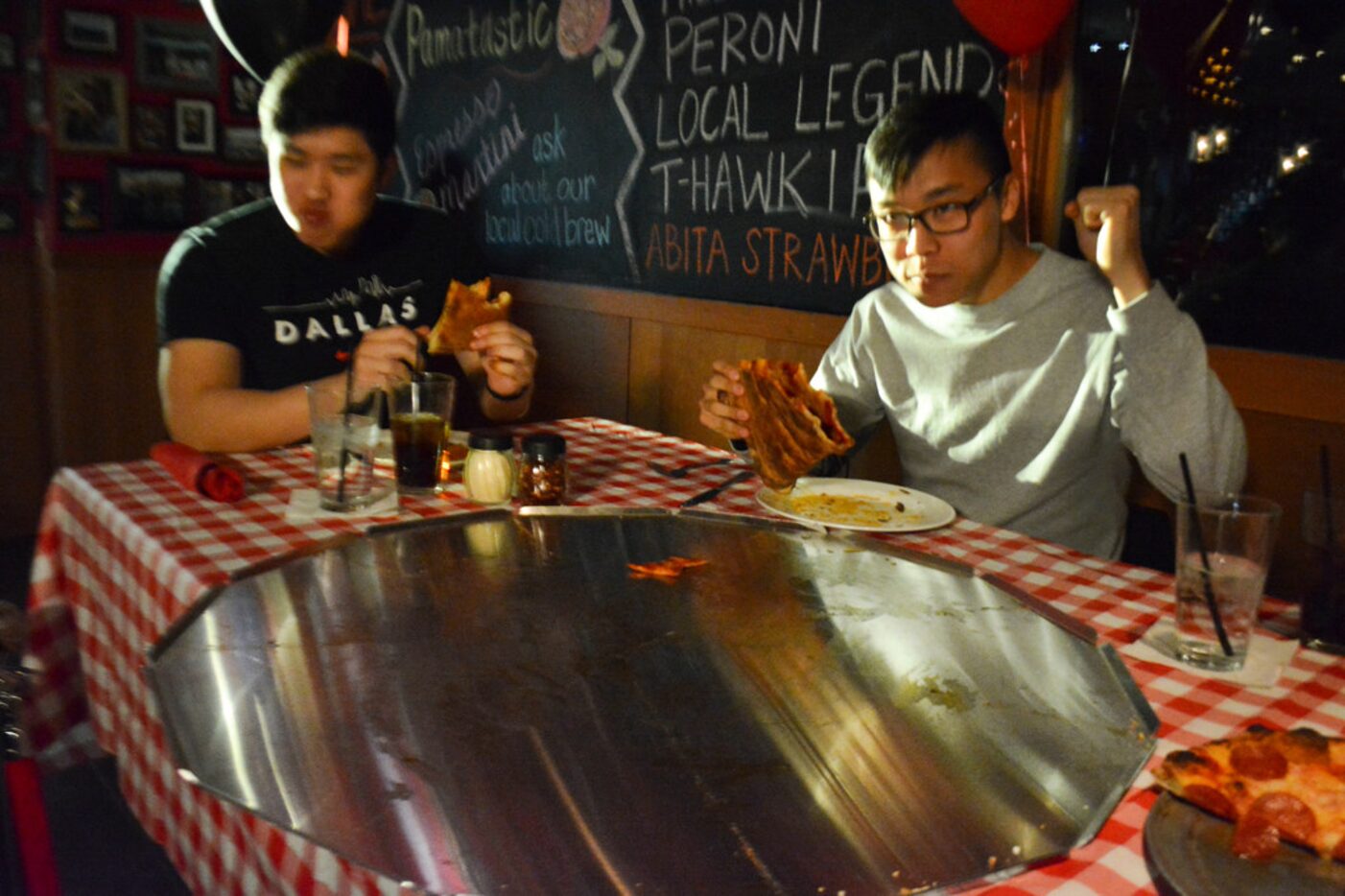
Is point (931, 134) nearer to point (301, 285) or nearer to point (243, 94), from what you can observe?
point (301, 285)

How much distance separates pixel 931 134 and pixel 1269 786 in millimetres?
1417

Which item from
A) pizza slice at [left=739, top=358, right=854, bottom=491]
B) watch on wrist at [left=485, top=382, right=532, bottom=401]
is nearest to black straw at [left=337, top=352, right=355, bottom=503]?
watch on wrist at [left=485, top=382, right=532, bottom=401]

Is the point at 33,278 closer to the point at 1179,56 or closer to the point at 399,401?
the point at 399,401

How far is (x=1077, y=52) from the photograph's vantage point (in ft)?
8.00

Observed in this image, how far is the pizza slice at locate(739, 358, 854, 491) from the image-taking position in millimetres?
1680

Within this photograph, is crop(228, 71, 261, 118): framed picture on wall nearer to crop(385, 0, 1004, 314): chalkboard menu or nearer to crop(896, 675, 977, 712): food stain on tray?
crop(385, 0, 1004, 314): chalkboard menu

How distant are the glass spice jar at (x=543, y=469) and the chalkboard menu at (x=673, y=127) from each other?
1465mm

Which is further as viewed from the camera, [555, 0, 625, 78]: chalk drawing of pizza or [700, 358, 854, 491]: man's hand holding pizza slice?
[555, 0, 625, 78]: chalk drawing of pizza

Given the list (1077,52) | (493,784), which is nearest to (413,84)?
(1077,52)

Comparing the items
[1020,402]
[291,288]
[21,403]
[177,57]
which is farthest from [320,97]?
[21,403]

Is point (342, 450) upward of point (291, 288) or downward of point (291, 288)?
downward

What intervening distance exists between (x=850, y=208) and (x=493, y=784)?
2414 millimetres

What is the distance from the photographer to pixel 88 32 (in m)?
4.22

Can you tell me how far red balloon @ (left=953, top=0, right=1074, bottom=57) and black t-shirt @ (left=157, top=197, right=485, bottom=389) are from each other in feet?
4.96
